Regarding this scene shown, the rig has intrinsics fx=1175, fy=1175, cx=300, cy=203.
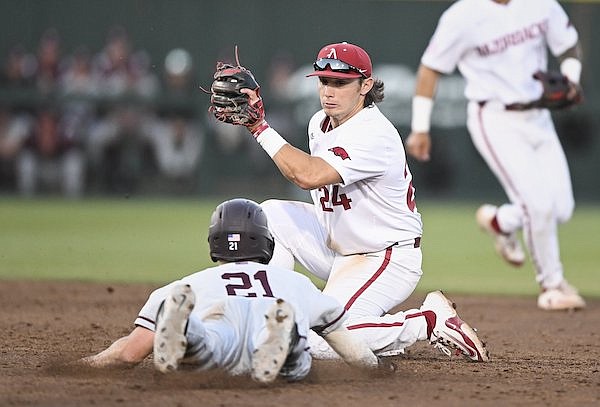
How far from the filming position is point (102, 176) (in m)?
18.8

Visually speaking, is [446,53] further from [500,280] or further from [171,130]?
[171,130]

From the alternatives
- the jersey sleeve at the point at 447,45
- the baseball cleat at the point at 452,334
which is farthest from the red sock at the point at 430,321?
the jersey sleeve at the point at 447,45

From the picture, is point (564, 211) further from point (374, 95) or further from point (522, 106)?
point (374, 95)

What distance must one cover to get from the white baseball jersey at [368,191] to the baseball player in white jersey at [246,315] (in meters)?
1.00

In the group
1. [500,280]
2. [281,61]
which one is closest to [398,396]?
[500,280]

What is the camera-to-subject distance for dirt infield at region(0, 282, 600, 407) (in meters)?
4.56

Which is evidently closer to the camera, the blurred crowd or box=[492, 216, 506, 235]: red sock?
box=[492, 216, 506, 235]: red sock

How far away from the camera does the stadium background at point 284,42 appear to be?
19.0m

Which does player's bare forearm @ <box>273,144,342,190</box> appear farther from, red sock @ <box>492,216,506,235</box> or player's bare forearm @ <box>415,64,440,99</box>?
red sock @ <box>492,216,506,235</box>

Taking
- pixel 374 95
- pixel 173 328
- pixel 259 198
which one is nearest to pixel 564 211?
pixel 374 95

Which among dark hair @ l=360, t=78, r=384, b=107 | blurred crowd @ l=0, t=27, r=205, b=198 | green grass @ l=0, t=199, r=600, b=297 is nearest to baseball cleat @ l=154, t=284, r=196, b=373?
dark hair @ l=360, t=78, r=384, b=107

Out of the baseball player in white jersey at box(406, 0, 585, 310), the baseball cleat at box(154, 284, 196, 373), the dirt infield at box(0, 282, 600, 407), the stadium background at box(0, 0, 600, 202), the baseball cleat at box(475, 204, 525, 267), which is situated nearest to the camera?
the baseball cleat at box(154, 284, 196, 373)

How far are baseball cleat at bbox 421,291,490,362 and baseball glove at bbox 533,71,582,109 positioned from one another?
3184 millimetres

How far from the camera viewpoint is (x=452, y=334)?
19.1ft
